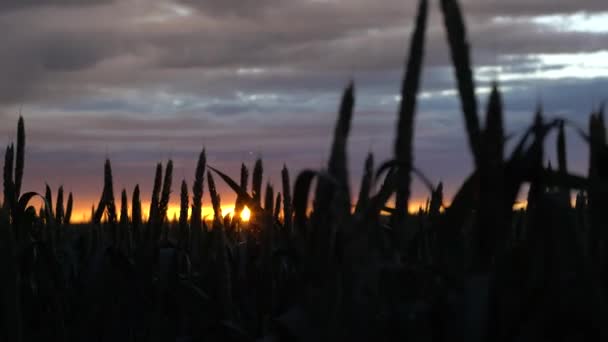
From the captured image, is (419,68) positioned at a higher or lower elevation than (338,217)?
higher

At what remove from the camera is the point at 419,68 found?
6.66ft

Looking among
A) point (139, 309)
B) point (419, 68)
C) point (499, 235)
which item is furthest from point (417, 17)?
point (139, 309)

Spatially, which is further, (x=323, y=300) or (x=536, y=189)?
(x=536, y=189)

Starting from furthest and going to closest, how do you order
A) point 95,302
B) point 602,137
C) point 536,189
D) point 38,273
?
1. point 38,273
2. point 95,302
3. point 602,137
4. point 536,189

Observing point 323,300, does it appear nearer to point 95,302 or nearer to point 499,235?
point 499,235

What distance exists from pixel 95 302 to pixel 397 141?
7.58ft

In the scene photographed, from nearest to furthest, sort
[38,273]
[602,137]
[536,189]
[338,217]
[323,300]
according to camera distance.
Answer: [338,217] → [323,300] → [536,189] → [602,137] → [38,273]

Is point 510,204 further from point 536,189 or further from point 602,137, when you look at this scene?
point 602,137

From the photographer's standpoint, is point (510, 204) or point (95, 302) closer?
point (510, 204)

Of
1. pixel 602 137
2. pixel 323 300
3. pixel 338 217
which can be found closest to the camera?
pixel 338 217

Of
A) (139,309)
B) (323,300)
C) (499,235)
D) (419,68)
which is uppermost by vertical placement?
(419,68)

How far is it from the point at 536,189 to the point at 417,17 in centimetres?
59

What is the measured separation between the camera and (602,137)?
2512 millimetres

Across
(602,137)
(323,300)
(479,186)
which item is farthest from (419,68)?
(602,137)
